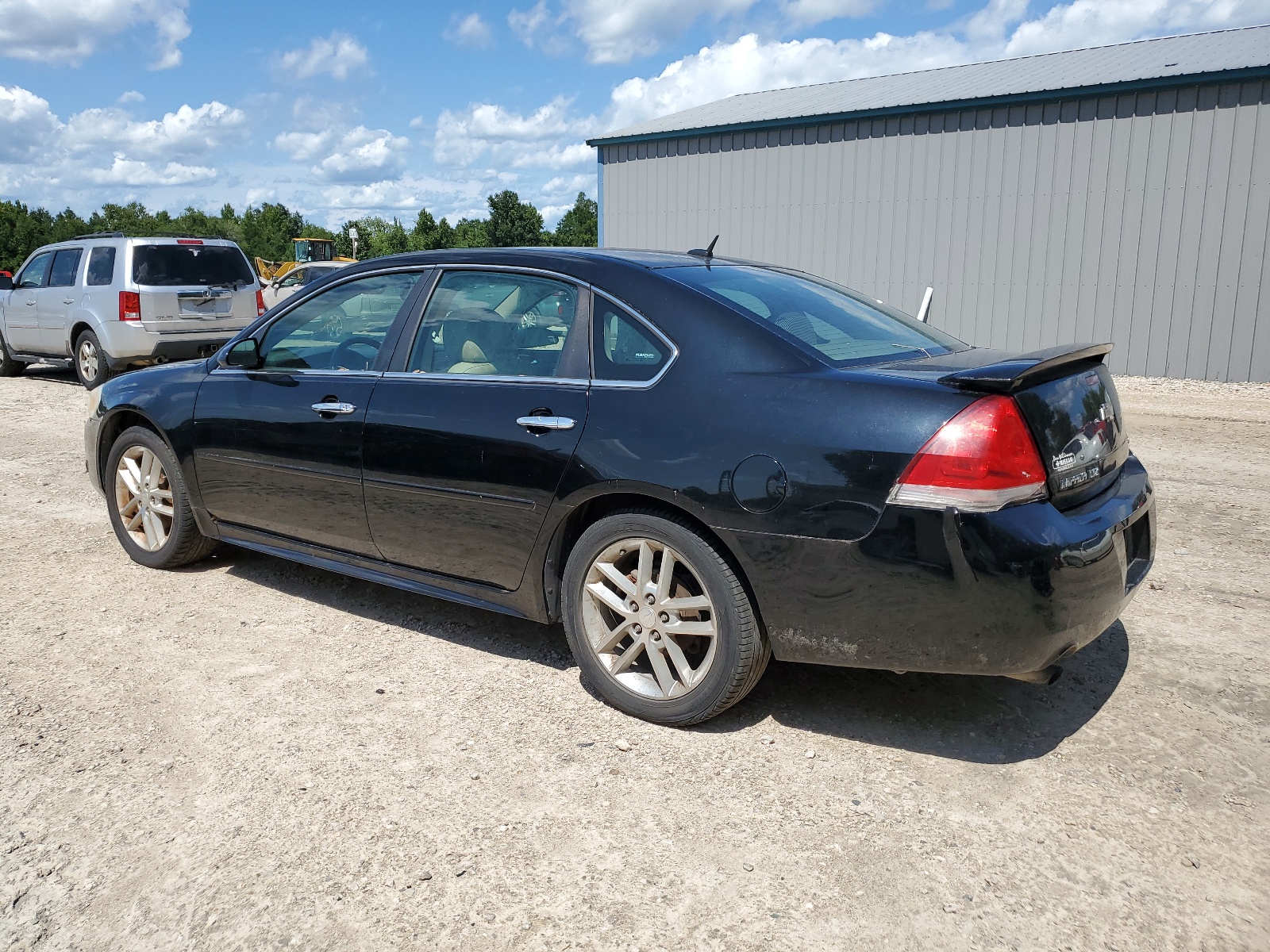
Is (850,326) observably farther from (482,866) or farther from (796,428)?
(482,866)

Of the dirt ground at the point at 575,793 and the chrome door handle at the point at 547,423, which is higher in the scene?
the chrome door handle at the point at 547,423

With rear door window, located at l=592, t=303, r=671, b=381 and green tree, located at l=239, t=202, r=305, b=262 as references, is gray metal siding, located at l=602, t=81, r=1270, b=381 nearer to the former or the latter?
rear door window, located at l=592, t=303, r=671, b=381

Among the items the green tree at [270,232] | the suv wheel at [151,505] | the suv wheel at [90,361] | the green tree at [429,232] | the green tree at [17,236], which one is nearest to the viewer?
the suv wheel at [151,505]

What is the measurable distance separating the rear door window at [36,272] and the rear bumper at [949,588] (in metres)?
13.8

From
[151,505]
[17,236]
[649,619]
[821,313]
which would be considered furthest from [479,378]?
[17,236]

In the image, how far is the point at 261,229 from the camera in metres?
80.3

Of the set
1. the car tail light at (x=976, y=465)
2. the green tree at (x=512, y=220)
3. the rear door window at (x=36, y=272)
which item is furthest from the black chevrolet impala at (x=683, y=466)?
the green tree at (x=512, y=220)

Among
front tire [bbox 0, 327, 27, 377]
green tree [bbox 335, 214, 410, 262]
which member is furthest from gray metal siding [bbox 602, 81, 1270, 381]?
green tree [bbox 335, 214, 410, 262]

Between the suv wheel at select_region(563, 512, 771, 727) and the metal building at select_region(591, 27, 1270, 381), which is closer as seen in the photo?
the suv wheel at select_region(563, 512, 771, 727)

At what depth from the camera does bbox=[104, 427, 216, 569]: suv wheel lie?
4.96 meters

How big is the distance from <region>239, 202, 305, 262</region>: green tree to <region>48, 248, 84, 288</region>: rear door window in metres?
55.0

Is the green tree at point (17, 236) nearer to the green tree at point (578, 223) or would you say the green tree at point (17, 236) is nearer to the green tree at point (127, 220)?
the green tree at point (127, 220)

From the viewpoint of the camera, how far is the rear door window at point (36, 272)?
13.8 m

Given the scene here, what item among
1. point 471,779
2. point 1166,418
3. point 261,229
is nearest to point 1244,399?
point 1166,418
